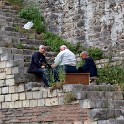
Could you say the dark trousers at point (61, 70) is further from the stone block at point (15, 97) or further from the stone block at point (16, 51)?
the stone block at point (16, 51)

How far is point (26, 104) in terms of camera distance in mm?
11891

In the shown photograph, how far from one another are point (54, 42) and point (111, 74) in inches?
95.7

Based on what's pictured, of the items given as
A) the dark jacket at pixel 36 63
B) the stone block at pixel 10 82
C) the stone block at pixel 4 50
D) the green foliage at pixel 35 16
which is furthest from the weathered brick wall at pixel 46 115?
the green foliage at pixel 35 16

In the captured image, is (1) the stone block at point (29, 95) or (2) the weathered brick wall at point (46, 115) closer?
(2) the weathered brick wall at point (46, 115)

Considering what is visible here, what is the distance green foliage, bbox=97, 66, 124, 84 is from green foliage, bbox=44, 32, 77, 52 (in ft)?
5.20

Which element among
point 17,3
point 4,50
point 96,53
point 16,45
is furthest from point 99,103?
point 17,3

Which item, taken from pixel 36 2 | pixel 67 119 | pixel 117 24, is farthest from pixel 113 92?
pixel 36 2

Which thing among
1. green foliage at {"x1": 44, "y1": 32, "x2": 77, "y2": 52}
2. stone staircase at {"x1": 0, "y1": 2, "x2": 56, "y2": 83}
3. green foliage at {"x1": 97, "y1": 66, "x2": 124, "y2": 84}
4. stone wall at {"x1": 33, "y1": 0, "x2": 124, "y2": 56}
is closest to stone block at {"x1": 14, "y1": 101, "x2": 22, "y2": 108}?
stone staircase at {"x1": 0, "y1": 2, "x2": 56, "y2": 83}

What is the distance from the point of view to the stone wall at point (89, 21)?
14367mm

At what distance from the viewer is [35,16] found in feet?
53.4

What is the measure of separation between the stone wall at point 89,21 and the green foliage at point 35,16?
0.20m

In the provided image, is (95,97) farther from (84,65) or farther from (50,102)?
(84,65)

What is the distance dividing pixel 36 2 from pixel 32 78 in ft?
16.7

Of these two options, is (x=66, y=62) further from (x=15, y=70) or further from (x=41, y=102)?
(x=15, y=70)
